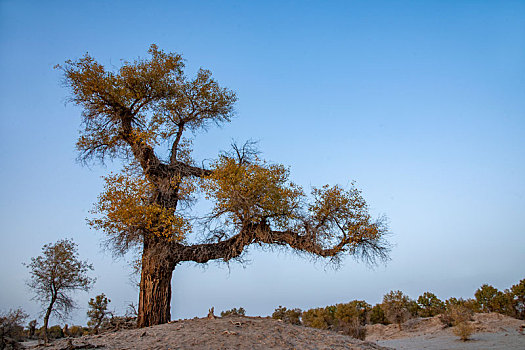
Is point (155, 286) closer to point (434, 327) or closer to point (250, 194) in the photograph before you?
point (250, 194)

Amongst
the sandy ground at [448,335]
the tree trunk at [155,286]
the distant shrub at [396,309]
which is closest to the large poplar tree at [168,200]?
the tree trunk at [155,286]

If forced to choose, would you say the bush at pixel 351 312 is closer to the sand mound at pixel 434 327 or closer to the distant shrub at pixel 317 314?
the distant shrub at pixel 317 314

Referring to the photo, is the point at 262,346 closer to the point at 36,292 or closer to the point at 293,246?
the point at 293,246

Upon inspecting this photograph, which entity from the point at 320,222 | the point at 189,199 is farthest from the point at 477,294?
the point at 189,199

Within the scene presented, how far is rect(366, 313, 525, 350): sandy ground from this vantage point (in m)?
16.2

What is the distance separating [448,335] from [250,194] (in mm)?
18370

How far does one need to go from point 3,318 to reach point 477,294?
35261 mm

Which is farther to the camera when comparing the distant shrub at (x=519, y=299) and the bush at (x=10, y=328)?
the distant shrub at (x=519, y=299)

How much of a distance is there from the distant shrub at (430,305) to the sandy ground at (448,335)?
19.3ft

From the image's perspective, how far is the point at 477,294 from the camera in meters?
31.1

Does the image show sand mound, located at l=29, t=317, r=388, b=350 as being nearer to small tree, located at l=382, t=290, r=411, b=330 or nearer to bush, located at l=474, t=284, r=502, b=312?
small tree, located at l=382, t=290, r=411, b=330

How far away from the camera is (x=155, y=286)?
515 inches

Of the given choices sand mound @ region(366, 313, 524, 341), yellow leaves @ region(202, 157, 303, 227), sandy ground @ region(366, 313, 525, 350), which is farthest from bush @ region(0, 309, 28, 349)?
sand mound @ region(366, 313, 524, 341)

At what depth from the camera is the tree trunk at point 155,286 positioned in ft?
42.1
